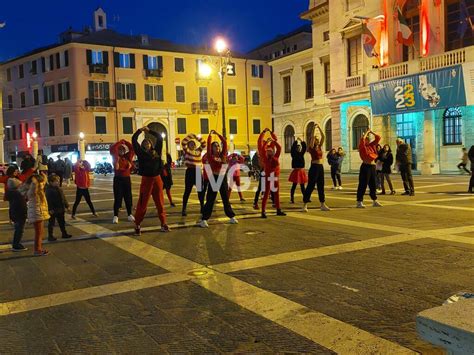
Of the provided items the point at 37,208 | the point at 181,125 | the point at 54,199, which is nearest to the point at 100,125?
the point at 181,125

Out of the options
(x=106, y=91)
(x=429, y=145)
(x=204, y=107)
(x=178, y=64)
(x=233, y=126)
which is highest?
(x=178, y=64)

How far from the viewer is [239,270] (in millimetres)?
6031

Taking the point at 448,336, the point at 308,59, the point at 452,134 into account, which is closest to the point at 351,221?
the point at 448,336

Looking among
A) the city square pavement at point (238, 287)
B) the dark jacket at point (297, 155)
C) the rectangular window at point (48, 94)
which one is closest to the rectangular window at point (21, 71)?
the rectangular window at point (48, 94)

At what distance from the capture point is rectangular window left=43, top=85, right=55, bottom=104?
173ft

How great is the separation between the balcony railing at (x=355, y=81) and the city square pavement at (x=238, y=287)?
20.3 meters

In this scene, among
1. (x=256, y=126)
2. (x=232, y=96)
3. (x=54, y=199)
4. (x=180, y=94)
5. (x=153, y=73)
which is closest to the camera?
(x=54, y=199)

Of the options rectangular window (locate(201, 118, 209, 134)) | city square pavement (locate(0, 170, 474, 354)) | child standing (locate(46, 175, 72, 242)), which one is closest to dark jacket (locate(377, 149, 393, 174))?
city square pavement (locate(0, 170, 474, 354))

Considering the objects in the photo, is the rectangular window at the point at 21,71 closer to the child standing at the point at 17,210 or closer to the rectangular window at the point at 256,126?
the rectangular window at the point at 256,126

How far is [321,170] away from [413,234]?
3758 millimetres

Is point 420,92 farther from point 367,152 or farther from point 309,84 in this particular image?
point 367,152

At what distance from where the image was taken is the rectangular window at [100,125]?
51500 mm

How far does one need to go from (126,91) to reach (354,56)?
97.2ft

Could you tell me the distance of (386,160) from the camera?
15586 mm
